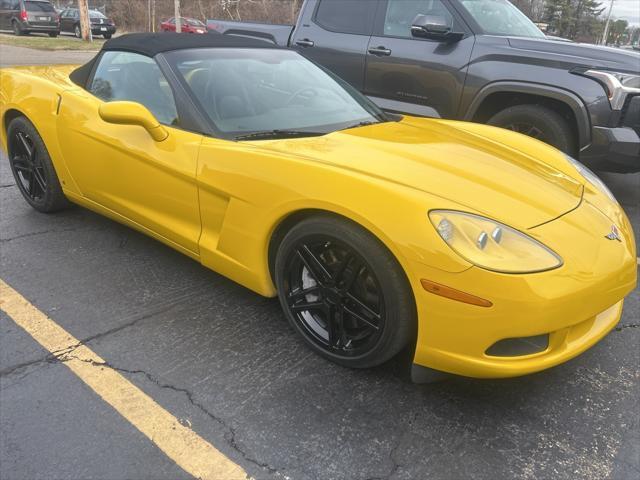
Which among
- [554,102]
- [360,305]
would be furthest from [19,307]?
[554,102]

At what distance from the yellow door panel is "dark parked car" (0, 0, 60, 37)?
89.2 ft

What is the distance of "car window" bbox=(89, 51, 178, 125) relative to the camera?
2.88 meters

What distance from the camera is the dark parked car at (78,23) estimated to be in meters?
27.8

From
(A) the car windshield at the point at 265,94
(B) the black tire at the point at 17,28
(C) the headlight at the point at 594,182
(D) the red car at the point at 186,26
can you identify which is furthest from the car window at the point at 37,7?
(C) the headlight at the point at 594,182

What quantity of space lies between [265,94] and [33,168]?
6.35ft

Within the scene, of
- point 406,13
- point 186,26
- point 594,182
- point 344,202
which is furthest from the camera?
point 186,26

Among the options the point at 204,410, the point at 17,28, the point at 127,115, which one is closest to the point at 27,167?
the point at 127,115

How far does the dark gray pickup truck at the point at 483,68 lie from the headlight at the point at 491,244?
9.09 feet

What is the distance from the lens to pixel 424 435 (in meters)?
2.00

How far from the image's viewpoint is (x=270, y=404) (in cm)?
211

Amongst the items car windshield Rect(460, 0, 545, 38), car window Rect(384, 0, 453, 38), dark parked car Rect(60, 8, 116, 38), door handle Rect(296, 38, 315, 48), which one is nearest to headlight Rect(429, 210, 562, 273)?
car windshield Rect(460, 0, 545, 38)

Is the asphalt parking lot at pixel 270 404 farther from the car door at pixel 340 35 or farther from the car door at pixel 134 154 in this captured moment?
the car door at pixel 340 35

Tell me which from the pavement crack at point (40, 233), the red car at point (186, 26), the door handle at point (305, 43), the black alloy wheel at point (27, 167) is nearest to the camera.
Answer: the pavement crack at point (40, 233)

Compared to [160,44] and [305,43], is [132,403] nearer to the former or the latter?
[160,44]
